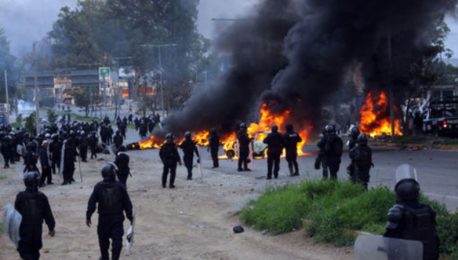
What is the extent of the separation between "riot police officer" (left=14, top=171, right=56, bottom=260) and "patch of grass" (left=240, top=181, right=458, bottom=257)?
158 inches

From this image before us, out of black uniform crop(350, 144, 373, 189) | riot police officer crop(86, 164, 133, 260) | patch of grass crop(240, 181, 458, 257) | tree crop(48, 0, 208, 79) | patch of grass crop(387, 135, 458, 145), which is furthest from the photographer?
tree crop(48, 0, 208, 79)

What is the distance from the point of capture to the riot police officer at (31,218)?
307 inches

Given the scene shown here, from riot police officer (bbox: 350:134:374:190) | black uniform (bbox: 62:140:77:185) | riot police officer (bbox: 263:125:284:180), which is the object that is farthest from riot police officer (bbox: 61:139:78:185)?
riot police officer (bbox: 350:134:374:190)

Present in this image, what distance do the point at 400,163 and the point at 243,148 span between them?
4.83 metres

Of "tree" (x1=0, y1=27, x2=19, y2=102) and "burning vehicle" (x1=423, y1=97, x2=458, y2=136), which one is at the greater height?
"tree" (x1=0, y1=27, x2=19, y2=102)

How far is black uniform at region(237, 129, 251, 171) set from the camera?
67.8 feet

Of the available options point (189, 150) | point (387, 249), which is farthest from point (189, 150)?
point (387, 249)

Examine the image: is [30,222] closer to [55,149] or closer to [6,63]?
[55,149]

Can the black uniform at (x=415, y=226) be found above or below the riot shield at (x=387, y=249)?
above

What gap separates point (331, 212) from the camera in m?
10.1

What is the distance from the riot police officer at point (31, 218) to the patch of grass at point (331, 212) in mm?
4011

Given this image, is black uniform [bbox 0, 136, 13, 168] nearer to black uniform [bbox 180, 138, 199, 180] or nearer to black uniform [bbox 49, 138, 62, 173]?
black uniform [bbox 49, 138, 62, 173]

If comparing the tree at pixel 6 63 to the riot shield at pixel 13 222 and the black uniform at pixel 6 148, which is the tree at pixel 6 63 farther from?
the riot shield at pixel 13 222

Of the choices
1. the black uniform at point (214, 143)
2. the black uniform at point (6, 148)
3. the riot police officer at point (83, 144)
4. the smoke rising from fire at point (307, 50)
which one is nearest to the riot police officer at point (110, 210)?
the black uniform at point (214, 143)
